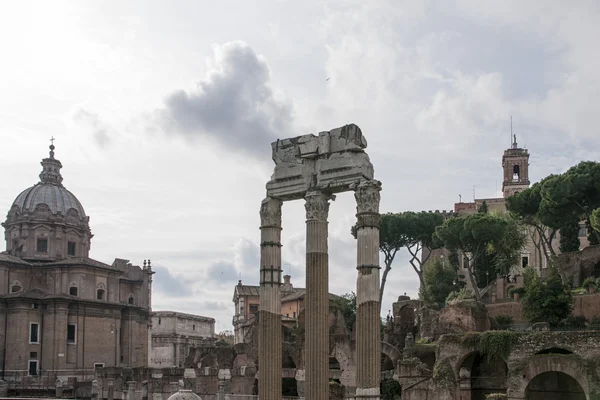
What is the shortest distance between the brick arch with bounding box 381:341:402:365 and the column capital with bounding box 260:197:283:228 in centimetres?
2288

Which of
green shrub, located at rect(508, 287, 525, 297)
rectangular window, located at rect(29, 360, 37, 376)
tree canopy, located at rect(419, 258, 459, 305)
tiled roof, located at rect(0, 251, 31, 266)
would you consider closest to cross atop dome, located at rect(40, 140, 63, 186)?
tiled roof, located at rect(0, 251, 31, 266)

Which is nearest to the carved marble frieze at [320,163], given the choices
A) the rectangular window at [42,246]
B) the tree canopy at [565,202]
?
the tree canopy at [565,202]

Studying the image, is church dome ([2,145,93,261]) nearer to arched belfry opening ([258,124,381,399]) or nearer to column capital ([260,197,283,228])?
column capital ([260,197,283,228])

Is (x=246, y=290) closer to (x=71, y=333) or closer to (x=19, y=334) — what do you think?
(x=71, y=333)

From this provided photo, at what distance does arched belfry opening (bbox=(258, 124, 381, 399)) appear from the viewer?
1441cm

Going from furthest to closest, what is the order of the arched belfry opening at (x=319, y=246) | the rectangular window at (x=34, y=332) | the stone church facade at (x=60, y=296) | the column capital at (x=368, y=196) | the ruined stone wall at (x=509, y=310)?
the rectangular window at (x=34, y=332), the stone church facade at (x=60, y=296), the ruined stone wall at (x=509, y=310), the column capital at (x=368, y=196), the arched belfry opening at (x=319, y=246)

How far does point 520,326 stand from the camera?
36.9 metres

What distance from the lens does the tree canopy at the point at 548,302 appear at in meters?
36.1

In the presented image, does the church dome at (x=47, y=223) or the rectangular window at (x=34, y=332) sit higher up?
the church dome at (x=47, y=223)

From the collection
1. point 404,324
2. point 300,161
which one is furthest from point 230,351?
point 300,161

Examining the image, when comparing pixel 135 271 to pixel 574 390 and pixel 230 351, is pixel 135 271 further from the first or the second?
pixel 574 390

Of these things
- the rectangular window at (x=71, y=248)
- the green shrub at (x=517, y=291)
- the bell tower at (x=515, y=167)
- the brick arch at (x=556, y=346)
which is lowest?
the brick arch at (x=556, y=346)

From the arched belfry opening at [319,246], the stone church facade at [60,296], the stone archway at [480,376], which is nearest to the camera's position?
the arched belfry opening at [319,246]

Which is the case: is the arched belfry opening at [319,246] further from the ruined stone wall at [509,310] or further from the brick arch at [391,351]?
the ruined stone wall at [509,310]
